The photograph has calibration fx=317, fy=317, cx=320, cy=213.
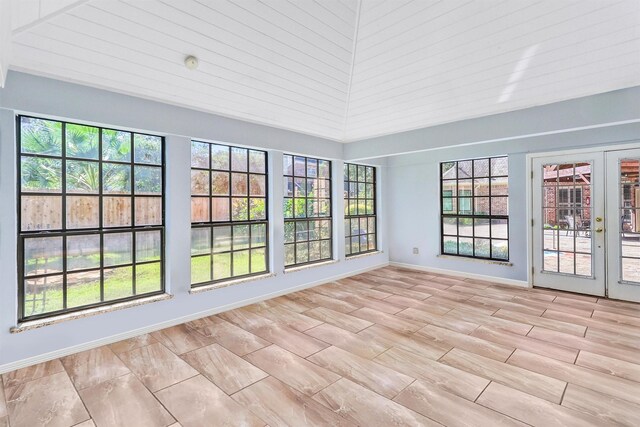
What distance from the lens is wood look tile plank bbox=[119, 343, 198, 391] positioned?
2.52 m

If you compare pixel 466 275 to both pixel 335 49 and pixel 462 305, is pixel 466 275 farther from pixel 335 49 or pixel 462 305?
pixel 335 49

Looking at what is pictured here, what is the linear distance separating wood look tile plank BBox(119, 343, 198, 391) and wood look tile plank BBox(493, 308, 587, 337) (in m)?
3.52

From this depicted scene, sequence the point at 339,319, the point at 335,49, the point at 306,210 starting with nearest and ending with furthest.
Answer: the point at 335,49, the point at 339,319, the point at 306,210

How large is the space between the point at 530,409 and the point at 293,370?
1.72 metres

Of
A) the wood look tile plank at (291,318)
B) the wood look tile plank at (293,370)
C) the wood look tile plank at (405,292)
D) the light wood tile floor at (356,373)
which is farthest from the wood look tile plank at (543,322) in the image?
the wood look tile plank at (293,370)

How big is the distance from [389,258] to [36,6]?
20.8ft

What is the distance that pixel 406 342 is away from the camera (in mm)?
3160

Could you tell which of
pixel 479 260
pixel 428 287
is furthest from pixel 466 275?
pixel 428 287

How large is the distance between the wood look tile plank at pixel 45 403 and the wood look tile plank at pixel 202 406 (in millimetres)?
535

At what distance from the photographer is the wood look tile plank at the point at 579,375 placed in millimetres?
2301

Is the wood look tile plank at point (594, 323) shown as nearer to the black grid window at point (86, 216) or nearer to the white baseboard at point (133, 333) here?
the white baseboard at point (133, 333)

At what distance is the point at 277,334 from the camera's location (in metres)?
3.38

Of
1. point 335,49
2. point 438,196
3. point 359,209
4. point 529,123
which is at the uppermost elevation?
point 335,49

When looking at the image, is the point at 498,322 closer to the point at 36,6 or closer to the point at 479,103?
the point at 479,103
